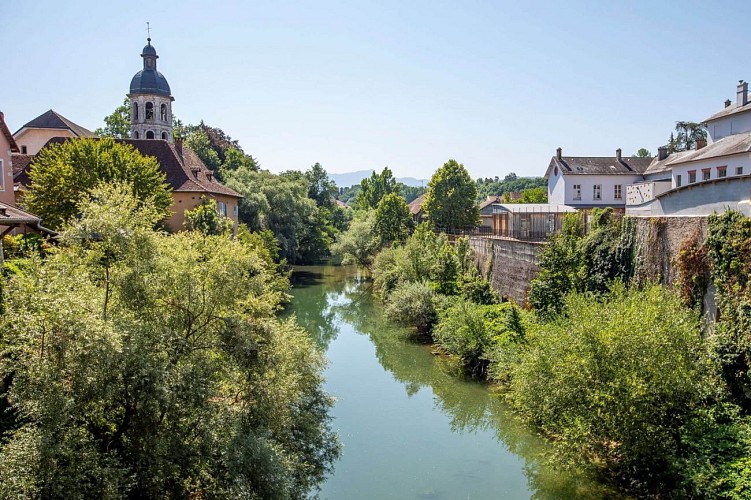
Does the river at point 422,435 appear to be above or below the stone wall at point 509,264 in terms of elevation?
below

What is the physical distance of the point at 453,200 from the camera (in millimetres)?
48031

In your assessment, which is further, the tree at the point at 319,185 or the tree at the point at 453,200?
the tree at the point at 319,185

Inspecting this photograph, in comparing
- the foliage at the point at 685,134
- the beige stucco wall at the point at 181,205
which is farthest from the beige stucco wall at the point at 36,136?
the foliage at the point at 685,134

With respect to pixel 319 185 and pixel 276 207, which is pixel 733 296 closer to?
pixel 276 207

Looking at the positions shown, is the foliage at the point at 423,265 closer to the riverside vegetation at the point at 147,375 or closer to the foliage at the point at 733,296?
the foliage at the point at 733,296

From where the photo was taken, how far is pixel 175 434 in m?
10.2

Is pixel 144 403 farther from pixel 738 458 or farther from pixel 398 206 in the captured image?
pixel 398 206

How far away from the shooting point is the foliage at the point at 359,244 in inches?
2056

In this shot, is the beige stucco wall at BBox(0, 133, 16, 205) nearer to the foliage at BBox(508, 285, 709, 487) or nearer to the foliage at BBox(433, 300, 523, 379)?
the foliage at BBox(433, 300, 523, 379)

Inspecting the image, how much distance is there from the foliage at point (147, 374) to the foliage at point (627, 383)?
232 inches

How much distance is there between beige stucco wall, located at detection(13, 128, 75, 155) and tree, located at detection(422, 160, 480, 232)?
29.8 m

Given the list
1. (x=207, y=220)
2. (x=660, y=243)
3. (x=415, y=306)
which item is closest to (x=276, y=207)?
(x=207, y=220)

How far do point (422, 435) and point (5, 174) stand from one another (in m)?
20.0

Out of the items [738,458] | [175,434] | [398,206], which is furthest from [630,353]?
[398,206]
